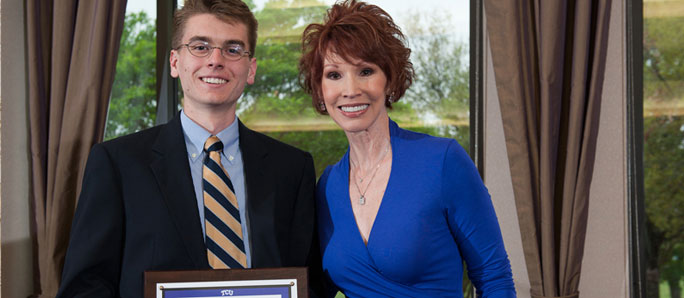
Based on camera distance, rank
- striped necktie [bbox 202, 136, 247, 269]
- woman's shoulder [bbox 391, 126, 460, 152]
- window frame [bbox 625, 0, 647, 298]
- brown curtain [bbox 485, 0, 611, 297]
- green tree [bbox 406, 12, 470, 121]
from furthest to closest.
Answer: green tree [bbox 406, 12, 470, 121] < window frame [bbox 625, 0, 647, 298] < brown curtain [bbox 485, 0, 611, 297] < woman's shoulder [bbox 391, 126, 460, 152] < striped necktie [bbox 202, 136, 247, 269]

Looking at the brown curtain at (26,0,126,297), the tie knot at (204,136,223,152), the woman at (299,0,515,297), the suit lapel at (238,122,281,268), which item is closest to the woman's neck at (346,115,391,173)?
the woman at (299,0,515,297)

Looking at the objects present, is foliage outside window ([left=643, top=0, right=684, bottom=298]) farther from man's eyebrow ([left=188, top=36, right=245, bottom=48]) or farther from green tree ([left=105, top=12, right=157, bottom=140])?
green tree ([left=105, top=12, right=157, bottom=140])

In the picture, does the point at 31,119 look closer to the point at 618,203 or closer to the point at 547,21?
the point at 547,21

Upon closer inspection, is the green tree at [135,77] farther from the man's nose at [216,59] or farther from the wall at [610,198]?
the wall at [610,198]

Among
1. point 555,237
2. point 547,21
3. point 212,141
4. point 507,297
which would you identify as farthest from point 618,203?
point 212,141

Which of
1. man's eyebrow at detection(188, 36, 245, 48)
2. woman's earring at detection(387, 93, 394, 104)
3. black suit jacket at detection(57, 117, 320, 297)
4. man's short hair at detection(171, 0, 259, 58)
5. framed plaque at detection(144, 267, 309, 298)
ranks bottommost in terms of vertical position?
framed plaque at detection(144, 267, 309, 298)

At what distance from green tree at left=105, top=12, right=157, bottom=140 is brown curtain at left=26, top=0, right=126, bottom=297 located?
36cm

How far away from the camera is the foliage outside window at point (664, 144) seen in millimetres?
2836

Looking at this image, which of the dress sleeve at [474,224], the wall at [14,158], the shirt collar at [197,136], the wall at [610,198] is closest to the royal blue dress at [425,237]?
the dress sleeve at [474,224]

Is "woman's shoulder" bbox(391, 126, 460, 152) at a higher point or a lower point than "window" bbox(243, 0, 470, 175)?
lower

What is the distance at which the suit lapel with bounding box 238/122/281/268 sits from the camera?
154cm

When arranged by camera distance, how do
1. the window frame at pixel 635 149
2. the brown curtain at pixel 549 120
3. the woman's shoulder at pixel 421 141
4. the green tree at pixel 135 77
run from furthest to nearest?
the green tree at pixel 135 77, the window frame at pixel 635 149, the brown curtain at pixel 549 120, the woman's shoulder at pixel 421 141

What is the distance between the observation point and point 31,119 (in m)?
2.74

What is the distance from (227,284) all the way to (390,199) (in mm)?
494
